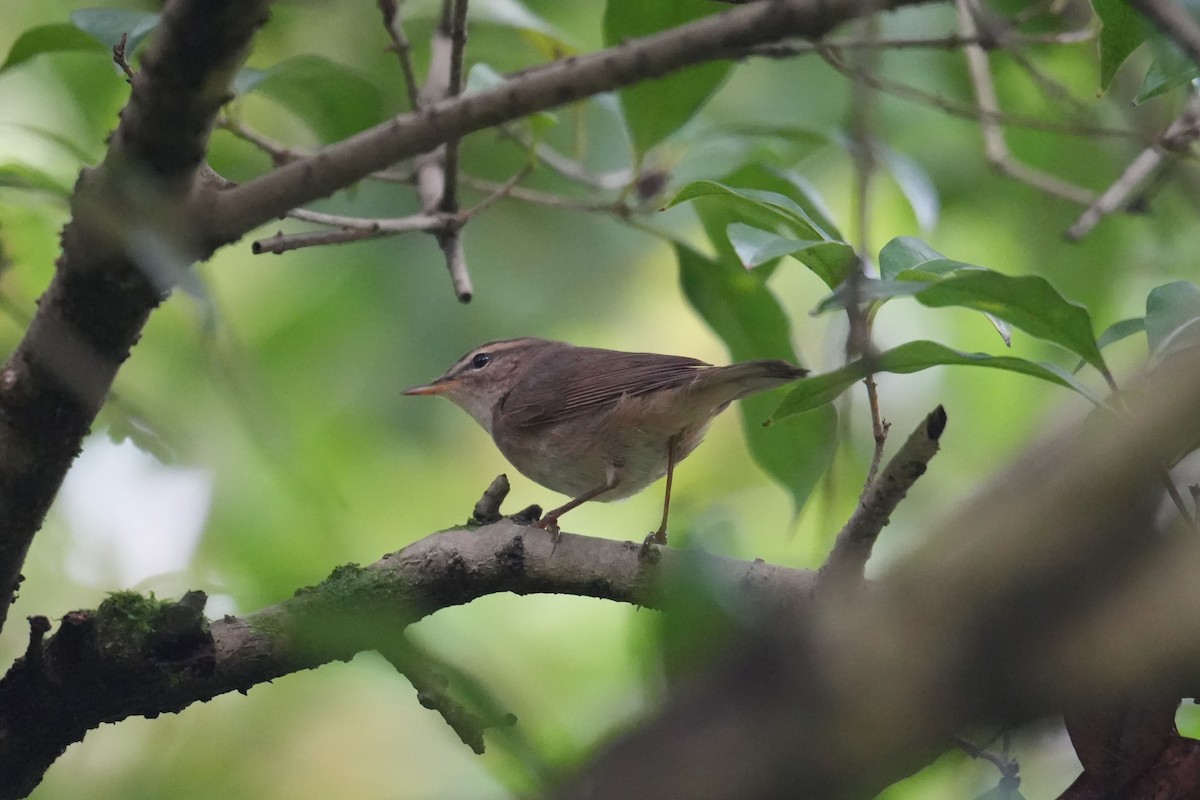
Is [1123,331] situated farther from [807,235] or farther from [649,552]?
[649,552]

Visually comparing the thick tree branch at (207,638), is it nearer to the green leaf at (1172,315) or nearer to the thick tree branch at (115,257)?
the thick tree branch at (115,257)

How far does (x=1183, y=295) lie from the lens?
1.91m

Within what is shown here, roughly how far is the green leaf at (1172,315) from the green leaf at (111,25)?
85.4 inches

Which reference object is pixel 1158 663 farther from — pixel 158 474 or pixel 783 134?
pixel 783 134

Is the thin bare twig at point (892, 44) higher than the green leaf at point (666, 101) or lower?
lower

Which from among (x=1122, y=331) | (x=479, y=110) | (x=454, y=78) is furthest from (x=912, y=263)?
(x=454, y=78)

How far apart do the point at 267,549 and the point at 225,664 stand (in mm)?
245

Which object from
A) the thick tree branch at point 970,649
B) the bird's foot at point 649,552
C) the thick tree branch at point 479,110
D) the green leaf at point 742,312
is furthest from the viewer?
the green leaf at point 742,312

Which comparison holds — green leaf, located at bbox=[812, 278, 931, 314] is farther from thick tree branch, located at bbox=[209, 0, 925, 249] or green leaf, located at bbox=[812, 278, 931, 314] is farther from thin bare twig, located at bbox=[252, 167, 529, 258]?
thin bare twig, located at bbox=[252, 167, 529, 258]

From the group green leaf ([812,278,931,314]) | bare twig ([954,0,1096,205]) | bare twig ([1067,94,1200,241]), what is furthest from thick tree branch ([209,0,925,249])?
bare twig ([954,0,1096,205])

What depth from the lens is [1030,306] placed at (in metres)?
1.88

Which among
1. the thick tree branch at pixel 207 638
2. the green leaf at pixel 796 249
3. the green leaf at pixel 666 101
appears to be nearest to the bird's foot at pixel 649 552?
the thick tree branch at pixel 207 638

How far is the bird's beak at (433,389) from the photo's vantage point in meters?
4.62

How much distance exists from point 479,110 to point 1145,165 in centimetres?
283
